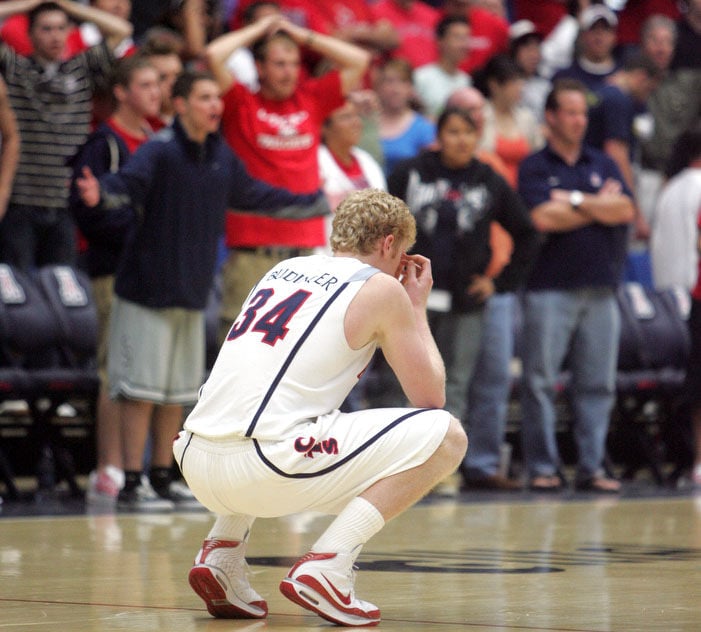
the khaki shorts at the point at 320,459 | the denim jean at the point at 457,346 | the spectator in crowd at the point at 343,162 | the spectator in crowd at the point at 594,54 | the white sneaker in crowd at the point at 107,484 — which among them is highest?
the spectator in crowd at the point at 594,54

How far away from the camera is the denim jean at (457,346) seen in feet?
30.5

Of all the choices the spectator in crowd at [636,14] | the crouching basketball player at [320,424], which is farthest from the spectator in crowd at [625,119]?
the crouching basketball player at [320,424]

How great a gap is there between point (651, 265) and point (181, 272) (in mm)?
5381

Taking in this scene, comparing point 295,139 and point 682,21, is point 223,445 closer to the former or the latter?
point 295,139

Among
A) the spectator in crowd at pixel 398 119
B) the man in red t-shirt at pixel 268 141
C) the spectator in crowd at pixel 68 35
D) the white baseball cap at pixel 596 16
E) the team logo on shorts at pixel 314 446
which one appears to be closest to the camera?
the team logo on shorts at pixel 314 446

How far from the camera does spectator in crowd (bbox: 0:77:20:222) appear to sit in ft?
29.0

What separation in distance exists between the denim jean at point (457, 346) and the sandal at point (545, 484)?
0.70m

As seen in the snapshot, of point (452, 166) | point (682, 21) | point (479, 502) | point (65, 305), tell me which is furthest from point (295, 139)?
point (682, 21)

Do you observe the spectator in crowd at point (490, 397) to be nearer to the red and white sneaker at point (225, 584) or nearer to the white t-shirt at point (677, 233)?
the white t-shirt at point (677, 233)

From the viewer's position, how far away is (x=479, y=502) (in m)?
8.63

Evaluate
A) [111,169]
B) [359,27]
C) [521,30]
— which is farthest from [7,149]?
[521,30]

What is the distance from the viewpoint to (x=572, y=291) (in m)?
9.62

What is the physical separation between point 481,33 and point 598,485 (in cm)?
579

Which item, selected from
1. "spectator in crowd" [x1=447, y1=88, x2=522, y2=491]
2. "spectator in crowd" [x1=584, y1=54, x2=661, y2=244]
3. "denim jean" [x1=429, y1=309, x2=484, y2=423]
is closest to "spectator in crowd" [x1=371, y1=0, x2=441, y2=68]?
"spectator in crowd" [x1=584, y1=54, x2=661, y2=244]
